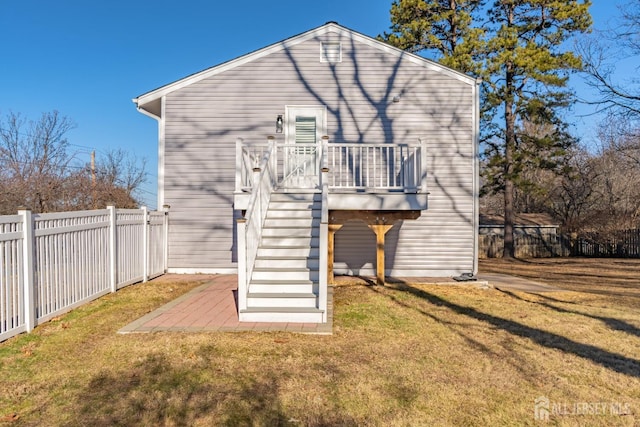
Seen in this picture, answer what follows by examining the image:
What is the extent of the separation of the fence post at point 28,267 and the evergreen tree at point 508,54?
43.0 feet

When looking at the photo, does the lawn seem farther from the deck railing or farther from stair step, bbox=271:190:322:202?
the deck railing

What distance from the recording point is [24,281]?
4.42 meters

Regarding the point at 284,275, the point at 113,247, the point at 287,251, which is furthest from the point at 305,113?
the point at 113,247

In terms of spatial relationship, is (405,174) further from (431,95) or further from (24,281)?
(24,281)

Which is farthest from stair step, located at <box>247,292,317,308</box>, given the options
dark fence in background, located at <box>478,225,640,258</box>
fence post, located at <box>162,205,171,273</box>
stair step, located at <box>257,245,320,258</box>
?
dark fence in background, located at <box>478,225,640,258</box>

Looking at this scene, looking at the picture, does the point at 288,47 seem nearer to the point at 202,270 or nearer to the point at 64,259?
the point at 202,270

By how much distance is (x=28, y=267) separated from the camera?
445 cm

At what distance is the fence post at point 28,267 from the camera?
442 centimetres

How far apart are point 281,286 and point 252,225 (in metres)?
0.93

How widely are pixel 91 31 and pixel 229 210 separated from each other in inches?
512

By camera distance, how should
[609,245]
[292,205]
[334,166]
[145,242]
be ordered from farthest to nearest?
[609,245]
[334,166]
[145,242]
[292,205]

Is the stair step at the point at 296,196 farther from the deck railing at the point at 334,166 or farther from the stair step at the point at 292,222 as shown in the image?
the stair step at the point at 292,222

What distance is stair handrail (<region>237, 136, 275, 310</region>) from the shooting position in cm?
474

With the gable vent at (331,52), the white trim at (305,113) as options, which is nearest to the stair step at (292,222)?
the white trim at (305,113)
